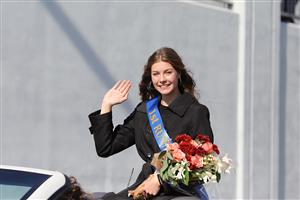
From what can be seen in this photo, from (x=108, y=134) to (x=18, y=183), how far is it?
1077 millimetres

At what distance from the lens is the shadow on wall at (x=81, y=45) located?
893cm

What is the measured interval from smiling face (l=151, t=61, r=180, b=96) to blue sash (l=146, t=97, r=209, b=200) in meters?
0.14

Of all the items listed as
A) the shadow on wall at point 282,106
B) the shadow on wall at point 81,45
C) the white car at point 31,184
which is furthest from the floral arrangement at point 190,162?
the shadow on wall at point 282,106

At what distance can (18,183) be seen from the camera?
13.8 feet

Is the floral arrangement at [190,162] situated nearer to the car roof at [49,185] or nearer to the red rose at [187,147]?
the red rose at [187,147]

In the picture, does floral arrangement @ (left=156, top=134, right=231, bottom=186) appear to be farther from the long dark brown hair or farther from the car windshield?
the car windshield

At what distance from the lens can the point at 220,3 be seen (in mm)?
11477

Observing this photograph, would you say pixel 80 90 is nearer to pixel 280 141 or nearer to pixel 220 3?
pixel 220 3

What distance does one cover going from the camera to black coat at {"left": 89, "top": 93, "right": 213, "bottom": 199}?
5062mm

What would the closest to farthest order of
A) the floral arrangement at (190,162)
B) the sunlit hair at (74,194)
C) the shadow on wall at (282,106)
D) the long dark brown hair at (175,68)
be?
the sunlit hair at (74,194) → the floral arrangement at (190,162) → the long dark brown hair at (175,68) → the shadow on wall at (282,106)

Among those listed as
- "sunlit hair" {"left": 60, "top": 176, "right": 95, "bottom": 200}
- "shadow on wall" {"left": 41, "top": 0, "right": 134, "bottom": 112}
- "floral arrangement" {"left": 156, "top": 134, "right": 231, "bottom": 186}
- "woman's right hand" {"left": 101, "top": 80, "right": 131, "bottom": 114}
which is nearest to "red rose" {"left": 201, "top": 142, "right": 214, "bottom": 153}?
"floral arrangement" {"left": 156, "top": 134, "right": 231, "bottom": 186}

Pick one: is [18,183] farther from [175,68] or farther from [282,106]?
[282,106]

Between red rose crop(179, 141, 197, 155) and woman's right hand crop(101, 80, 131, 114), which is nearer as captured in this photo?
red rose crop(179, 141, 197, 155)

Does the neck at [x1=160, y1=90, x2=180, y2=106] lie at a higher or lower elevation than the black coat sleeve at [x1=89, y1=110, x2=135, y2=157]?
higher
